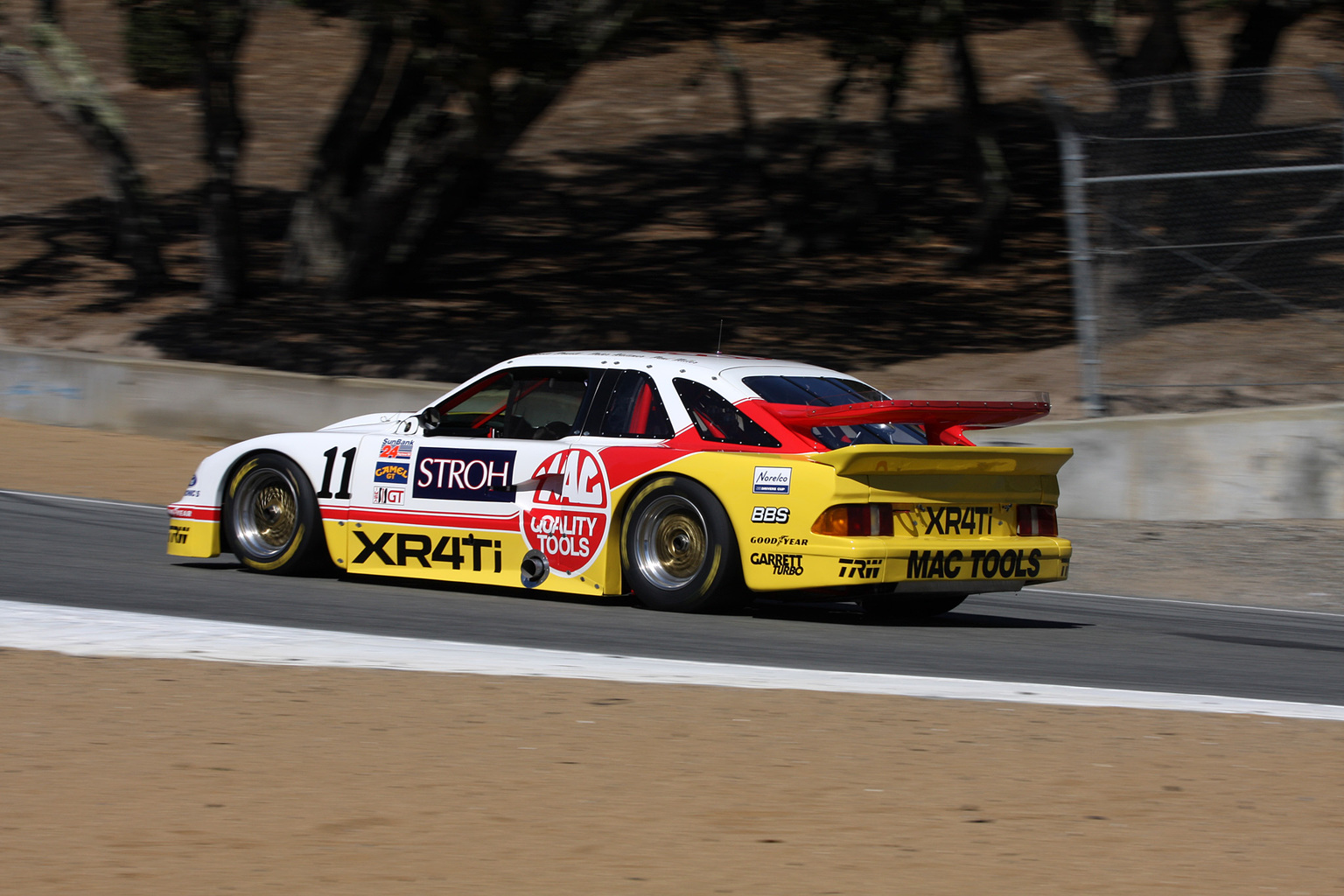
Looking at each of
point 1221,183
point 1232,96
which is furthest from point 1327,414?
point 1232,96

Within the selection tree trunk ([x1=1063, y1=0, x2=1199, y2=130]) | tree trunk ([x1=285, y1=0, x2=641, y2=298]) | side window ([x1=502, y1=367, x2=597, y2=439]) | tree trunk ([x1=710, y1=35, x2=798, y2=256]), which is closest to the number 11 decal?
side window ([x1=502, y1=367, x2=597, y2=439])

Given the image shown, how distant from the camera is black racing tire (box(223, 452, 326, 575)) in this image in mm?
9297

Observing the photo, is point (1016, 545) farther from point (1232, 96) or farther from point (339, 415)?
point (339, 415)

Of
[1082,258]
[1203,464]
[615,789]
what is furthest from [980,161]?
[615,789]

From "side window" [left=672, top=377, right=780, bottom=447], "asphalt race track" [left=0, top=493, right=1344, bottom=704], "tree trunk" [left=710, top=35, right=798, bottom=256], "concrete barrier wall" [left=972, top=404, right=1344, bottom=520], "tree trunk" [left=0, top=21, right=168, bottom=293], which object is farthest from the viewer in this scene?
"tree trunk" [left=710, top=35, right=798, bottom=256]

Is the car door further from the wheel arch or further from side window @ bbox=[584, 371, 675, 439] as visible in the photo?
the wheel arch

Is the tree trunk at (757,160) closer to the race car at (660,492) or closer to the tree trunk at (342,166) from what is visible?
the tree trunk at (342,166)

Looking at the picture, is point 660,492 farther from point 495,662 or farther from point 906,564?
point 495,662

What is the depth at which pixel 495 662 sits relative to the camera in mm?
6754

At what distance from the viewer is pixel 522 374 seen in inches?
358

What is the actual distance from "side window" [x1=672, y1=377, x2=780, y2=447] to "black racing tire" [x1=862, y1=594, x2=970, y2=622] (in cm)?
135

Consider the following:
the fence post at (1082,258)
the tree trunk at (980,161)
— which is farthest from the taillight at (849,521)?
the tree trunk at (980,161)

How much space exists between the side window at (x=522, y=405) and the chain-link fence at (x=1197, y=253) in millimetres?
6466

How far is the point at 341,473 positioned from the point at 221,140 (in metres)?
13.5
